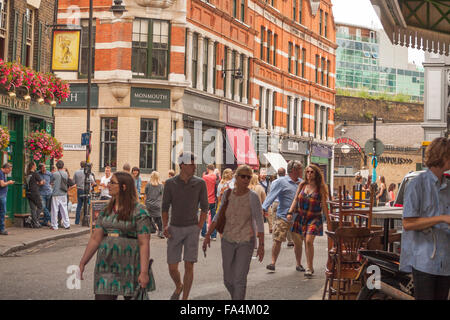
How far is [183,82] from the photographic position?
3291 centimetres

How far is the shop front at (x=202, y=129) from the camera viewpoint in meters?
34.1

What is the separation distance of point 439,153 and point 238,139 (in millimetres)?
33825

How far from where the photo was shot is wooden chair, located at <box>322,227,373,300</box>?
370 inches

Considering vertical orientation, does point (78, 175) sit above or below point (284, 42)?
below

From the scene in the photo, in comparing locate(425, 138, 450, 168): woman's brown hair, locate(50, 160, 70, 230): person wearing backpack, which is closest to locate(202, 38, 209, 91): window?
locate(50, 160, 70, 230): person wearing backpack

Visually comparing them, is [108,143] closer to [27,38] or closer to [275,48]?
[27,38]

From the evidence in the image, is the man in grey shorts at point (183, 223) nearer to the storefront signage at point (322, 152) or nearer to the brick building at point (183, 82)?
the brick building at point (183, 82)

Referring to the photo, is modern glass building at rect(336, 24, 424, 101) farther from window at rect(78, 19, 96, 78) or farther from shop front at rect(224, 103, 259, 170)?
window at rect(78, 19, 96, 78)

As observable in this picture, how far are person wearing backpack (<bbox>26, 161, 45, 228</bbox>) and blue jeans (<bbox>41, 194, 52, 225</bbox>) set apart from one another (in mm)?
245

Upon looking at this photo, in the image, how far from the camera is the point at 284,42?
1839 inches

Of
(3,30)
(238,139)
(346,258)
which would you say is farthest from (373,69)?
(346,258)

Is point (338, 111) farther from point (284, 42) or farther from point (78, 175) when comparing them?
point (78, 175)

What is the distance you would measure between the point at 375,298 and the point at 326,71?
161 feet
